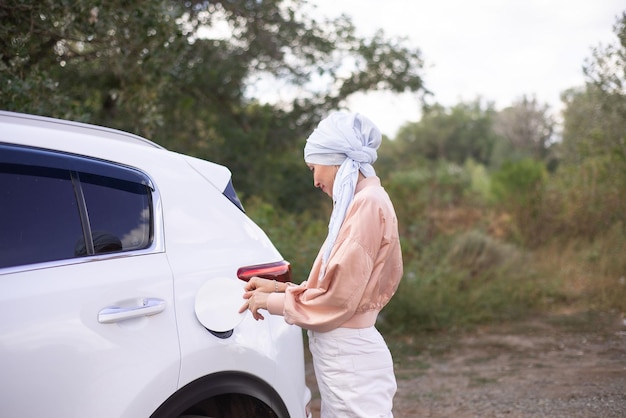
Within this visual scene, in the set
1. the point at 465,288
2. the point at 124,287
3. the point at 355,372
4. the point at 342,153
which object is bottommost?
the point at 465,288

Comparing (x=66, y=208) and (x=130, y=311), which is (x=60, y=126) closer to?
(x=66, y=208)

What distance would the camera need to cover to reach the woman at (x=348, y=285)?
8.32 ft

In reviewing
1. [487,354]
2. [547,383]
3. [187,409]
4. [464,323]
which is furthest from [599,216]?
[187,409]

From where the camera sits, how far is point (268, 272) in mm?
2869

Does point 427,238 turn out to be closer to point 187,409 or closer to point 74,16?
point 74,16

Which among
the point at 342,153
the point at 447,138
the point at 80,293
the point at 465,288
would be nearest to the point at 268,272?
the point at 342,153

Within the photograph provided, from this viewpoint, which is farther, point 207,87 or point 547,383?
point 207,87

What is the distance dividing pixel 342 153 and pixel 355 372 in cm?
91

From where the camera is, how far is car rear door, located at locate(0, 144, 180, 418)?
83.1 inches

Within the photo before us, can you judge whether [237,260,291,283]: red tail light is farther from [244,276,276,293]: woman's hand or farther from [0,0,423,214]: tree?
[0,0,423,214]: tree

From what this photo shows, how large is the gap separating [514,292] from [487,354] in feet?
6.68

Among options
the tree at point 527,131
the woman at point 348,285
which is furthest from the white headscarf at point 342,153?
the tree at point 527,131

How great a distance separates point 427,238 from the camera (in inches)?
416

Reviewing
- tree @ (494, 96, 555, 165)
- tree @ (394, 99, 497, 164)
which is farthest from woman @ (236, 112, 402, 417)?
tree @ (394, 99, 497, 164)
